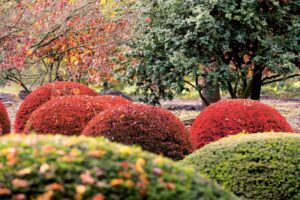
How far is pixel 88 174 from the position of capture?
2414 mm

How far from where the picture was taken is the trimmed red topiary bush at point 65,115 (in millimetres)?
8453

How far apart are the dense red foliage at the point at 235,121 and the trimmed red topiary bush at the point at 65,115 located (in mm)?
1509

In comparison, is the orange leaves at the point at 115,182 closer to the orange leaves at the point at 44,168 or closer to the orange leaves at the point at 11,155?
the orange leaves at the point at 44,168

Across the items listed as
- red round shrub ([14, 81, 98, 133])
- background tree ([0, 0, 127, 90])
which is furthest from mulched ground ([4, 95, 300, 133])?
red round shrub ([14, 81, 98, 133])

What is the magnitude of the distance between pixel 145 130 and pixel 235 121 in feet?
5.82

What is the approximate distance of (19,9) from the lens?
9.99 meters

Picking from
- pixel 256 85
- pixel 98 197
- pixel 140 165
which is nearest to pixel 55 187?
pixel 98 197

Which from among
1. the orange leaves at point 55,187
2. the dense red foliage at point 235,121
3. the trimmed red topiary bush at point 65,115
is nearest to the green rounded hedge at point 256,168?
the orange leaves at point 55,187

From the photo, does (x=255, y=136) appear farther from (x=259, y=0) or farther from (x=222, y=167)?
(x=259, y=0)

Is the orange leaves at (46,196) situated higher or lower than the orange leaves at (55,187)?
lower

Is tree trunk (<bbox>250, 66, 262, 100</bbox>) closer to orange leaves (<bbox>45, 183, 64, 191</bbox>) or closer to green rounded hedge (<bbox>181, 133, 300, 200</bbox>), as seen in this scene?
green rounded hedge (<bbox>181, 133, 300, 200</bbox>)

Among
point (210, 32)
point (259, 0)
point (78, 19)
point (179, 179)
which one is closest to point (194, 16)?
point (210, 32)

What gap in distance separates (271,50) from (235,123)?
4989 mm

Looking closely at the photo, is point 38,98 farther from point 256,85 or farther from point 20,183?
point 20,183
